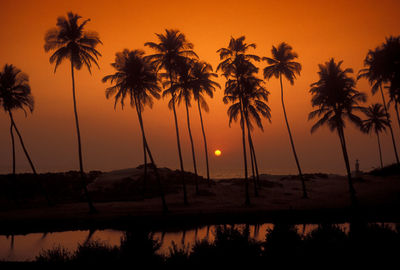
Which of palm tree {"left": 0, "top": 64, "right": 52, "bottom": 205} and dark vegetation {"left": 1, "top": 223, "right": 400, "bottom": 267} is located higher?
palm tree {"left": 0, "top": 64, "right": 52, "bottom": 205}

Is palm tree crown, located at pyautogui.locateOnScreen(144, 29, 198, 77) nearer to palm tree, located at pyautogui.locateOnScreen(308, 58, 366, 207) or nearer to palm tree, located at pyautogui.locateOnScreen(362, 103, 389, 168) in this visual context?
palm tree, located at pyautogui.locateOnScreen(308, 58, 366, 207)

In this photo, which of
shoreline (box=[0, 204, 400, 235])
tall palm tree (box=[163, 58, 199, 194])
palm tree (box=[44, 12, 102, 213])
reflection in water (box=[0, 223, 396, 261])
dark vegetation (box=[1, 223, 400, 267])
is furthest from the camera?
tall palm tree (box=[163, 58, 199, 194])

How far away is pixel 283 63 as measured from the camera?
3488cm

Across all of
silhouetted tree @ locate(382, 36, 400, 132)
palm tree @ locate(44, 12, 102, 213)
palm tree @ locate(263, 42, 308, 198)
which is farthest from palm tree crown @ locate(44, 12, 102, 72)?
silhouetted tree @ locate(382, 36, 400, 132)

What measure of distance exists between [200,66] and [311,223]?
80.7ft

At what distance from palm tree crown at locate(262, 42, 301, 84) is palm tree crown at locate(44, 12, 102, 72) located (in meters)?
20.9

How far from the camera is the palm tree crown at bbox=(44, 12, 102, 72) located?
26.0 metres

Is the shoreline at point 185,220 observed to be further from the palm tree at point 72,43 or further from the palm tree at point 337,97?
the palm tree at point 337,97

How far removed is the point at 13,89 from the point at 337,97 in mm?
36236

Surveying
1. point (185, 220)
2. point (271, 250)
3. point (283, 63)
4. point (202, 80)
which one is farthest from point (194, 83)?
point (271, 250)

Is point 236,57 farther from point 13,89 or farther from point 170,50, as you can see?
point 13,89

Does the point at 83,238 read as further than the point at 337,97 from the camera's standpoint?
No

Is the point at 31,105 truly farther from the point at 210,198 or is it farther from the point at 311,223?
the point at 311,223

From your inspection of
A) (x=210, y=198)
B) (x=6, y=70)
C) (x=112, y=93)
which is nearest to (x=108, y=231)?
(x=210, y=198)
